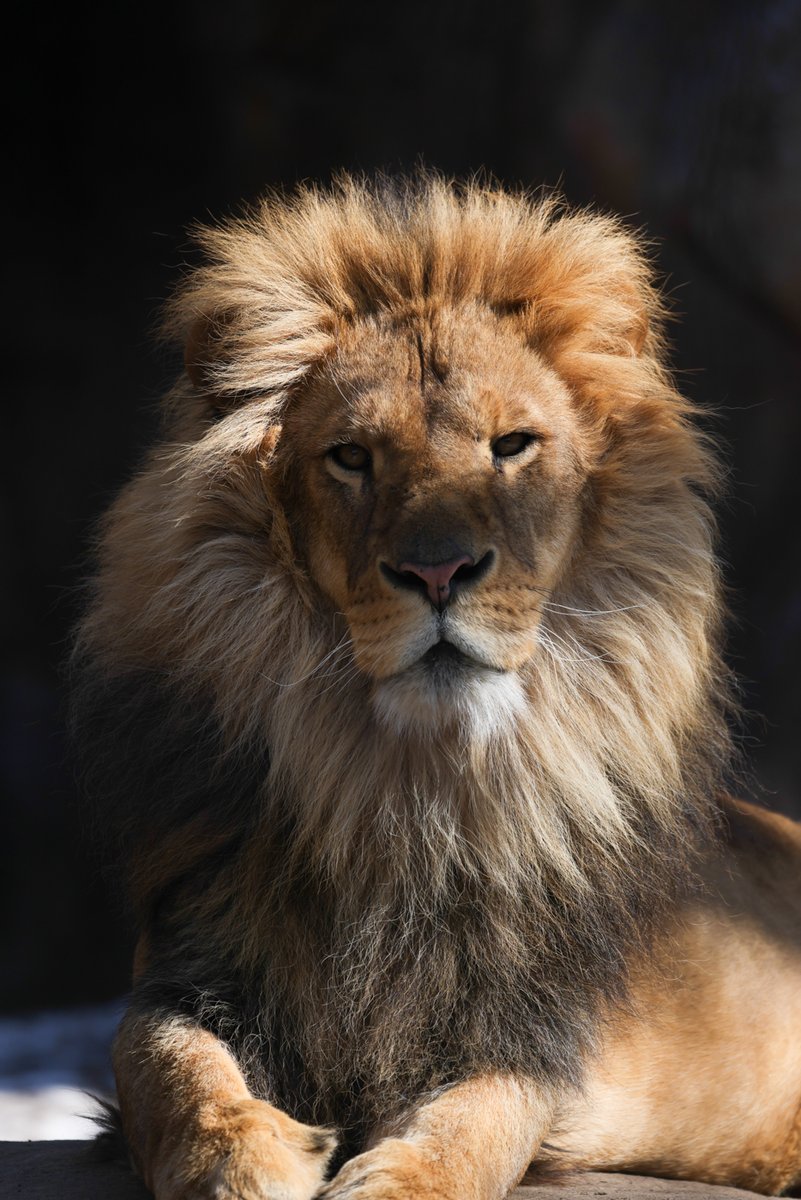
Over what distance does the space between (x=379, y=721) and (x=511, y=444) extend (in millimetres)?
489

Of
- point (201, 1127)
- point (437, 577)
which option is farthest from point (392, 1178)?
point (437, 577)

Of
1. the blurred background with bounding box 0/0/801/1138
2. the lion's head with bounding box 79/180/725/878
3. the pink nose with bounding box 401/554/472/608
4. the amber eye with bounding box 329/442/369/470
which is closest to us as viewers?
the pink nose with bounding box 401/554/472/608

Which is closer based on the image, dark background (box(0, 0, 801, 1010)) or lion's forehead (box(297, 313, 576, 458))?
lion's forehead (box(297, 313, 576, 458))

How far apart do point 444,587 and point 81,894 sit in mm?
3831

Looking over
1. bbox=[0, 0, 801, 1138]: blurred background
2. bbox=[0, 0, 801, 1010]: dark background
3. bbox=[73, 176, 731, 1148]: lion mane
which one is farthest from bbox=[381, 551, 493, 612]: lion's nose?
bbox=[0, 0, 801, 1010]: dark background

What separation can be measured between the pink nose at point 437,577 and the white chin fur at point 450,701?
11 cm

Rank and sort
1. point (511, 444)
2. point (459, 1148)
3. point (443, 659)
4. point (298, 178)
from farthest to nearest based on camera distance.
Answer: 1. point (298, 178)
2. point (511, 444)
3. point (443, 659)
4. point (459, 1148)

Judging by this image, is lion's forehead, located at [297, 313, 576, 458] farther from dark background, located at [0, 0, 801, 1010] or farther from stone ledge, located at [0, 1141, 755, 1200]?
dark background, located at [0, 0, 801, 1010]

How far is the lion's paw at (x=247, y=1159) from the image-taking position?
1.83 m

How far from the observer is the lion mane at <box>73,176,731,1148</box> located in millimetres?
2211

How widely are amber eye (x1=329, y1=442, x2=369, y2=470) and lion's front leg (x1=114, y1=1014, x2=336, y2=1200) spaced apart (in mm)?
876

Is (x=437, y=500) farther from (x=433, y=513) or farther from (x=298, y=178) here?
(x=298, y=178)

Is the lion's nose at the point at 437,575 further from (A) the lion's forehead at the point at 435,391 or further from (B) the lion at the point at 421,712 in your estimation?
(A) the lion's forehead at the point at 435,391

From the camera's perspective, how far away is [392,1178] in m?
1.87
